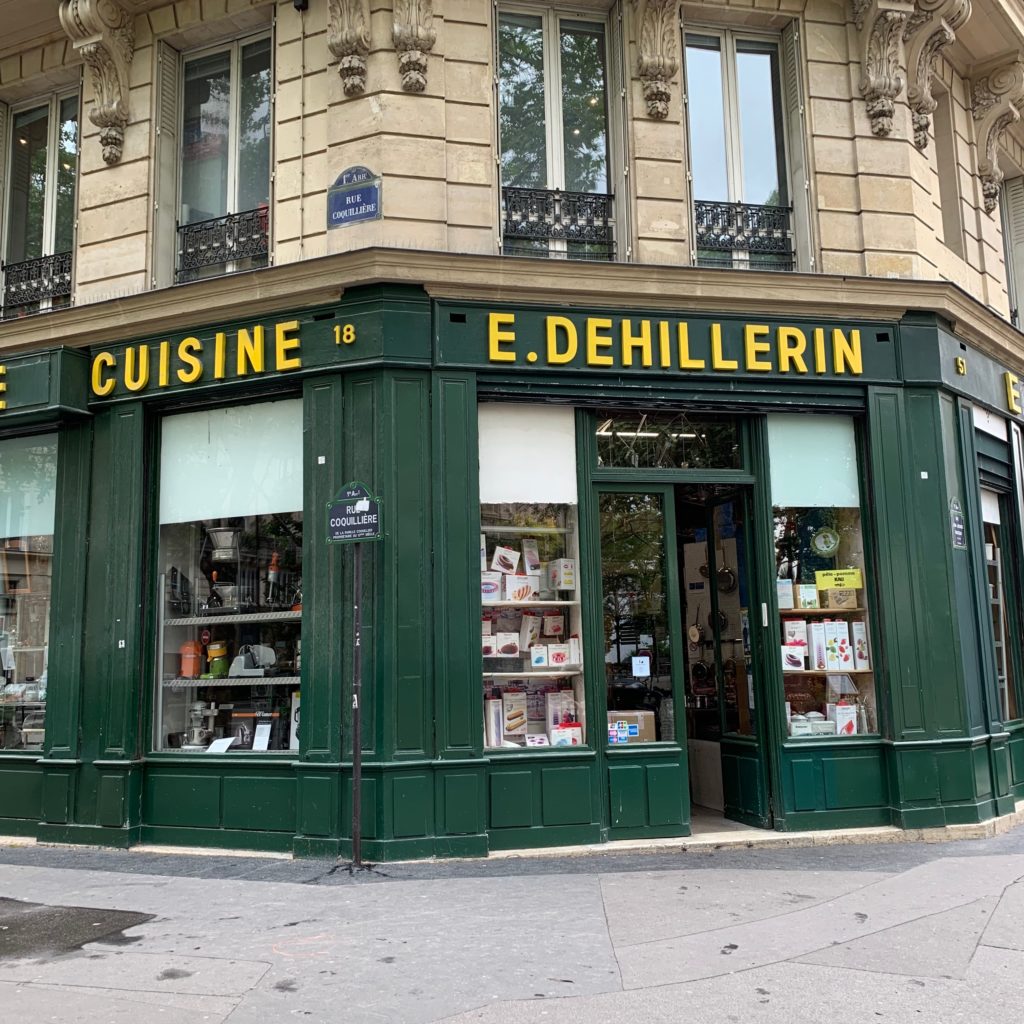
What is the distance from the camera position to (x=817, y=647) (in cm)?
922

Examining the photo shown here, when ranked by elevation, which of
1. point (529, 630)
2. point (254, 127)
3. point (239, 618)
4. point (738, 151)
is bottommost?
point (529, 630)

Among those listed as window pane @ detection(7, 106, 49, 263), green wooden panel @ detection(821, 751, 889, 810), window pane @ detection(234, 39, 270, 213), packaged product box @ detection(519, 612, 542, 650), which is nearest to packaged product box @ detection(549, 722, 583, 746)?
packaged product box @ detection(519, 612, 542, 650)

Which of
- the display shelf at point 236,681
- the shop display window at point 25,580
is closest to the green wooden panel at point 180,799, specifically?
the display shelf at point 236,681

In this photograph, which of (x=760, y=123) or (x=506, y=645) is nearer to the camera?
(x=506, y=645)

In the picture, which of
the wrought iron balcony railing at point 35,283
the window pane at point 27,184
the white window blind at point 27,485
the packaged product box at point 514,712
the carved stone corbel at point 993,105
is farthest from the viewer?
the carved stone corbel at point 993,105

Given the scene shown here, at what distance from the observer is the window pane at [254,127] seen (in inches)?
377

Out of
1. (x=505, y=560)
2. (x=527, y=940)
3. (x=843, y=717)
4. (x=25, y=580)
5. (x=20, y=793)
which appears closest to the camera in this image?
(x=527, y=940)

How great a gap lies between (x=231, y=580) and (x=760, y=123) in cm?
658

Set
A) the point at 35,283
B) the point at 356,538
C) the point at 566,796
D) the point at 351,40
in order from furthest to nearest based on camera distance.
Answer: the point at 35,283 < the point at 351,40 < the point at 566,796 < the point at 356,538

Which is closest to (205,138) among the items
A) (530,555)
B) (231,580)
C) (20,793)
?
(231,580)

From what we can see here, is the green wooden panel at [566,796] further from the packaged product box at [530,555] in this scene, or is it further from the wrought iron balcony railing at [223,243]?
the wrought iron balcony railing at [223,243]

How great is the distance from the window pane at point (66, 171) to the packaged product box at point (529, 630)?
6145 millimetres

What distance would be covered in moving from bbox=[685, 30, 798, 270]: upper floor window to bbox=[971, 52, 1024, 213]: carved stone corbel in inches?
118

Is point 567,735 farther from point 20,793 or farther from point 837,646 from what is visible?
point 20,793
